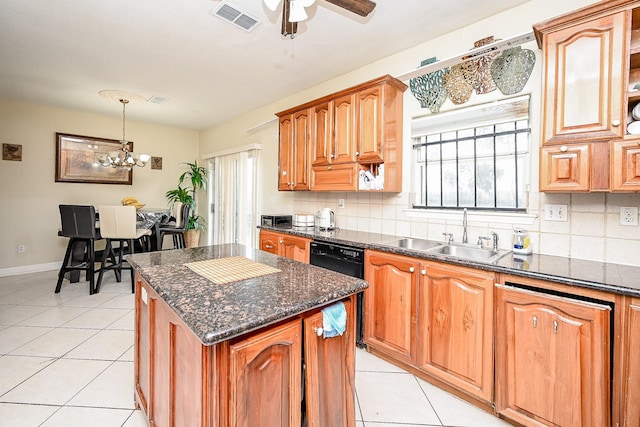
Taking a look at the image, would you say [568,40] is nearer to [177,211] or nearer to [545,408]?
[545,408]

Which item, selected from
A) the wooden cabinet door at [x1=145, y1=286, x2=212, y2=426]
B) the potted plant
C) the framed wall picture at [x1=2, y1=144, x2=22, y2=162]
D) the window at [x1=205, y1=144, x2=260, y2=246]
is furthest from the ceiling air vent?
the framed wall picture at [x1=2, y1=144, x2=22, y2=162]

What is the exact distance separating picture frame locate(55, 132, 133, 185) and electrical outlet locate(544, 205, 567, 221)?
6205 mm

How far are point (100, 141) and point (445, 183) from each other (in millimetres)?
5700

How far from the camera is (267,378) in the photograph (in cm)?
98

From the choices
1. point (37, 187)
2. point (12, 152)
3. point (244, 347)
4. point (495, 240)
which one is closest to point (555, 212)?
point (495, 240)

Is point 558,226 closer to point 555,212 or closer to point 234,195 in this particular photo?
point 555,212

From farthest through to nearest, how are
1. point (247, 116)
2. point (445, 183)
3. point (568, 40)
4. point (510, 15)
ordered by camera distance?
point (247, 116), point (445, 183), point (510, 15), point (568, 40)

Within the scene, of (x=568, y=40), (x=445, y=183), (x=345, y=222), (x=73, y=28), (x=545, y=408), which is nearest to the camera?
(x=545, y=408)

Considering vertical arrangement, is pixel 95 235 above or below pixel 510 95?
below

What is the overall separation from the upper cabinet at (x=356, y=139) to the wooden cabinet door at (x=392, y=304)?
2.59 ft

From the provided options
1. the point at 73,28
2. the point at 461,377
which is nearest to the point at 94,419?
the point at 461,377

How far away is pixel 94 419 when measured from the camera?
1.69m

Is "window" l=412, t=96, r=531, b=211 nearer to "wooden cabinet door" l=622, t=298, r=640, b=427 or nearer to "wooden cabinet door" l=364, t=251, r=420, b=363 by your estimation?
"wooden cabinet door" l=364, t=251, r=420, b=363

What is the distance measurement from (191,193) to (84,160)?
189cm
